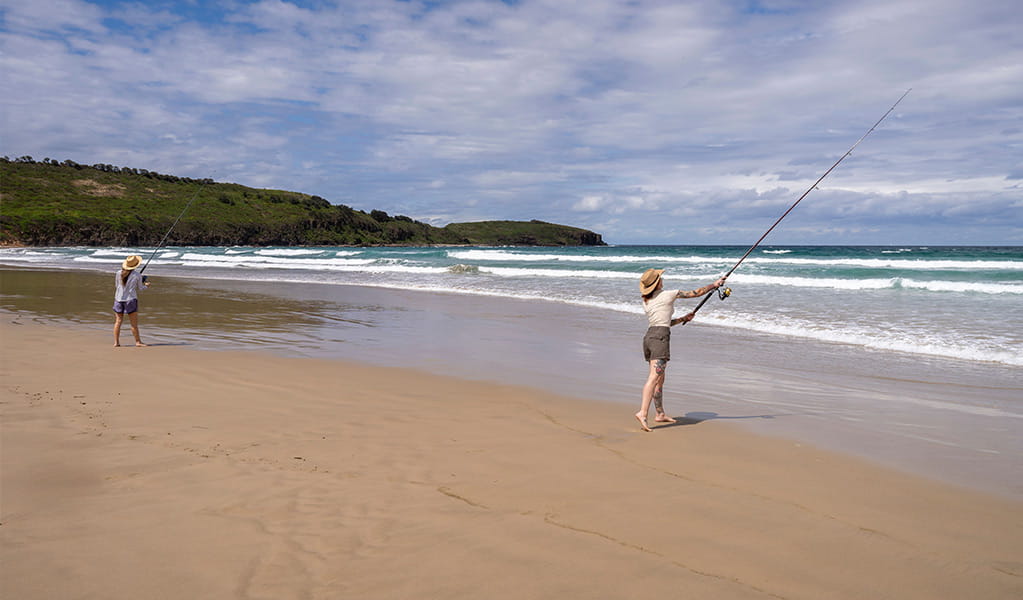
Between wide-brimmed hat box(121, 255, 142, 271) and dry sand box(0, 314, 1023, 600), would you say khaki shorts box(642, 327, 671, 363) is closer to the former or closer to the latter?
dry sand box(0, 314, 1023, 600)

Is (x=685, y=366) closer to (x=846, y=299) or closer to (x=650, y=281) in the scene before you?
(x=650, y=281)

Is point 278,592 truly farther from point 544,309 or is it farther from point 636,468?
point 544,309

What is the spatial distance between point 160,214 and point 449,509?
7457 cm

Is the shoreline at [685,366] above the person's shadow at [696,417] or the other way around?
above

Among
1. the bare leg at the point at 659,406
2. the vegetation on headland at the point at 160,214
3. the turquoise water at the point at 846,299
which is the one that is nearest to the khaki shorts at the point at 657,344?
the bare leg at the point at 659,406

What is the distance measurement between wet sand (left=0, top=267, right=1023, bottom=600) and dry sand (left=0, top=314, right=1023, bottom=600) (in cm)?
1

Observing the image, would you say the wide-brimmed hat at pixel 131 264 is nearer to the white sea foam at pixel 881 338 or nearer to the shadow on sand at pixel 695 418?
the shadow on sand at pixel 695 418

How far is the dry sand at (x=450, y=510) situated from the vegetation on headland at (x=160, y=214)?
60.8 m

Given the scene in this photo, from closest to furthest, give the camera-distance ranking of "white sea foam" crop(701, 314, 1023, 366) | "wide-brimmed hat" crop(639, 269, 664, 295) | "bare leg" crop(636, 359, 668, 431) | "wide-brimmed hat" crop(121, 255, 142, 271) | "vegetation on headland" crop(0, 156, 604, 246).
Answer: "bare leg" crop(636, 359, 668, 431)
"wide-brimmed hat" crop(639, 269, 664, 295)
"white sea foam" crop(701, 314, 1023, 366)
"wide-brimmed hat" crop(121, 255, 142, 271)
"vegetation on headland" crop(0, 156, 604, 246)

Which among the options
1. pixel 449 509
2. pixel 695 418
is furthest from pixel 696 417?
pixel 449 509

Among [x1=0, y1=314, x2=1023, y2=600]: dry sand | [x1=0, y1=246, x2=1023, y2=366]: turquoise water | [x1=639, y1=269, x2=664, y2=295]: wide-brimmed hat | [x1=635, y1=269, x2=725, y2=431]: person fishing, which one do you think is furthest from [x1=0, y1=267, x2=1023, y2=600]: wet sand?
[x1=0, y1=246, x2=1023, y2=366]: turquoise water

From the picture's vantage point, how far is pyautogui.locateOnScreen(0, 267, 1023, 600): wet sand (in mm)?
2777

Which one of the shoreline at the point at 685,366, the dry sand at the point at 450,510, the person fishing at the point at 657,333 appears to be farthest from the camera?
the person fishing at the point at 657,333

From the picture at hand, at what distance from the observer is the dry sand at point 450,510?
2.77 metres
